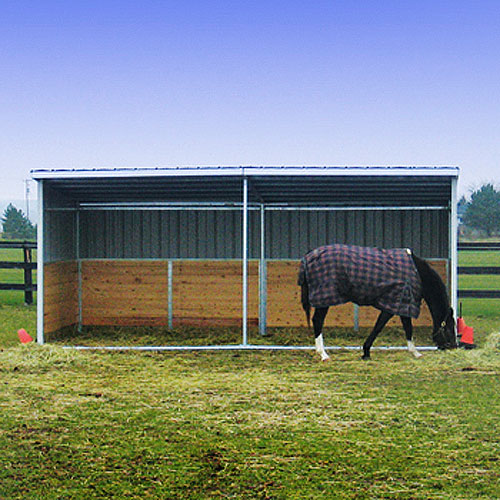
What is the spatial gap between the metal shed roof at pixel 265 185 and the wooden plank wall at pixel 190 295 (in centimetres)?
109

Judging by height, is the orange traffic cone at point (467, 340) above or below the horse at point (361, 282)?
below

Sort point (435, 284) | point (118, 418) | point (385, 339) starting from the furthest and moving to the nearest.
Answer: point (385, 339)
point (435, 284)
point (118, 418)

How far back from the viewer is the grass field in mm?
3783

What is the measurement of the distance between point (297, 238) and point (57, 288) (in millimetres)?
3931

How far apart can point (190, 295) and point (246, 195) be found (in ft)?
9.77

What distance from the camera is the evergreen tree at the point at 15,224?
7144 centimetres

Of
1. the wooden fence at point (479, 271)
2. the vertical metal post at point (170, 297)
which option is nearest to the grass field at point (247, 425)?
the vertical metal post at point (170, 297)

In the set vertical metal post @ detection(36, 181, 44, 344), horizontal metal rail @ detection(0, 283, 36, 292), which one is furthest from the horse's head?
horizontal metal rail @ detection(0, 283, 36, 292)

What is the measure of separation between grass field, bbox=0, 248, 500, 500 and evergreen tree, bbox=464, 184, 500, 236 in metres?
56.0

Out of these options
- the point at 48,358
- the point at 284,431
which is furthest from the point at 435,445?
the point at 48,358

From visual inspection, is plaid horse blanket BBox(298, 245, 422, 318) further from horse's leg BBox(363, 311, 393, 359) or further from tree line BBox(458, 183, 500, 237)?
tree line BBox(458, 183, 500, 237)

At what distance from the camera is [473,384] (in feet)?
21.3

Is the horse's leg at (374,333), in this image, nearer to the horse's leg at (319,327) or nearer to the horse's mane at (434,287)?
the horse's leg at (319,327)

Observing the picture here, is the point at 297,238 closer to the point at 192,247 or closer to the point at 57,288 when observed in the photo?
the point at 192,247
